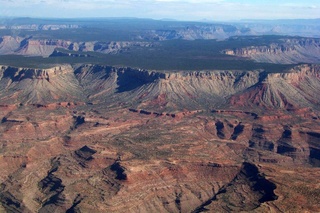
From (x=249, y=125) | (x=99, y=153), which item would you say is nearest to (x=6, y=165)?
(x=99, y=153)

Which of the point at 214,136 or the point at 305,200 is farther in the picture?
the point at 214,136

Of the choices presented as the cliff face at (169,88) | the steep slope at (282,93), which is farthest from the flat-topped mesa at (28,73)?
the steep slope at (282,93)

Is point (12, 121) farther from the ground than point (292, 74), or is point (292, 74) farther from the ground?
point (292, 74)

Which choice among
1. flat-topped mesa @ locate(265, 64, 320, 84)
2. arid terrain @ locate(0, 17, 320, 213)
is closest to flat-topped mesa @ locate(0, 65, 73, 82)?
arid terrain @ locate(0, 17, 320, 213)

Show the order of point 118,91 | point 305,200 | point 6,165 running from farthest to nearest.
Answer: point 118,91, point 6,165, point 305,200

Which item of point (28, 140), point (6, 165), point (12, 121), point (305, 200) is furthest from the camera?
point (12, 121)

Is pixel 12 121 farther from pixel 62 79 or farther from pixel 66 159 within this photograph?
pixel 62 79
